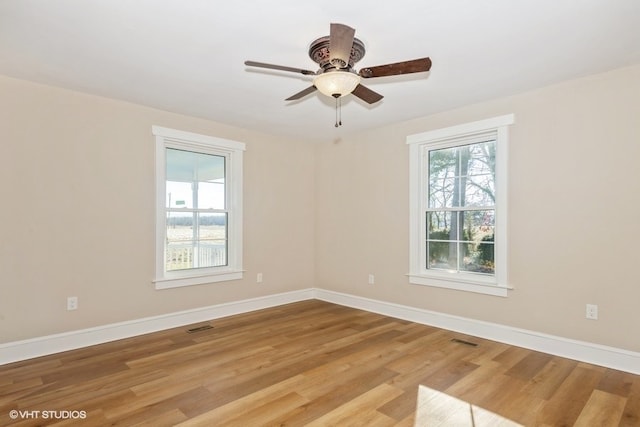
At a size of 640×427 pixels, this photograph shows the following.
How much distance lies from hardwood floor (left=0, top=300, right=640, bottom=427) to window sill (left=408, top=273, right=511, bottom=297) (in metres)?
0.52

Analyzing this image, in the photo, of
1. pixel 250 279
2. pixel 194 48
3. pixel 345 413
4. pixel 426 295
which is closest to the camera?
pixel 345 413

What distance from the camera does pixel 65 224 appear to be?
11.2 ft

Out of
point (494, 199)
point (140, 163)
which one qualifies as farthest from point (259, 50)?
point (494, 199)

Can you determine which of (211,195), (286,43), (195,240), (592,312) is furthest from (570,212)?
(195,240)

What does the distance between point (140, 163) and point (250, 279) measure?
6.64 ft

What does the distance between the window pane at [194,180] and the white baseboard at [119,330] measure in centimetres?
131

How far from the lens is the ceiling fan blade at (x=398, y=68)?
2.21m

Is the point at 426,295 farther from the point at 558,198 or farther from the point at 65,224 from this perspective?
the point at 65,224

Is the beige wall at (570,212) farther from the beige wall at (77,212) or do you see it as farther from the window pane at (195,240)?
the beige wall at (77,212)

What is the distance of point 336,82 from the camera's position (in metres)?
2.33

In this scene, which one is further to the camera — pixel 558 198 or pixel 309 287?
pixel 309 287

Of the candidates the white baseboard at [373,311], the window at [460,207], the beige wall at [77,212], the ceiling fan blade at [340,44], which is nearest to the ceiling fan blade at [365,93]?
the ceiling fan blade at [340,44]

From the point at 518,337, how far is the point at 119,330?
160 inches

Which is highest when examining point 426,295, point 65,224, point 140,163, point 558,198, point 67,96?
point 67,96
